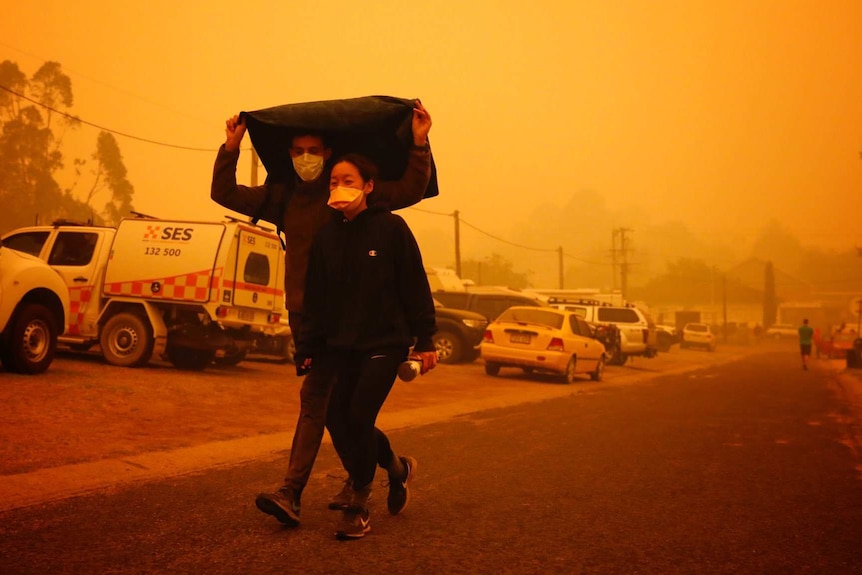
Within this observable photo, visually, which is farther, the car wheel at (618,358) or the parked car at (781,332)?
the parked car at (781,332)

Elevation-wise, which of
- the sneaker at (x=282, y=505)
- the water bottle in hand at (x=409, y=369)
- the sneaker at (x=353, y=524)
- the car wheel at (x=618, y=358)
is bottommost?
the car wheel at (x=618, y=358)

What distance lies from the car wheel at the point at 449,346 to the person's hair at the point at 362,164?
56.0ft

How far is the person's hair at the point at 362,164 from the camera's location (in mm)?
4145

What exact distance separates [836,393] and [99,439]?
574 inches

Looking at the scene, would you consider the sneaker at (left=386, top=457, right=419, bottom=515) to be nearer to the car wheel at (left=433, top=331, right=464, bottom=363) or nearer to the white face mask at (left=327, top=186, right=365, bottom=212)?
the white face mask at (left=327, top=186, right=365, bottom=212)

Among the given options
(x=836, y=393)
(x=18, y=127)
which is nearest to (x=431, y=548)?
(x=836, y=393)

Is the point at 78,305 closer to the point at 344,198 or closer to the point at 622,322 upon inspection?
the point at 344,198

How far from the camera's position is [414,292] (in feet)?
13.7

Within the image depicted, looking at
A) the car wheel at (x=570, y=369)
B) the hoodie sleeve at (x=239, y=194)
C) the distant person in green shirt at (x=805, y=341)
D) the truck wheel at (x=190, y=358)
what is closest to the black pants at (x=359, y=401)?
the hoodie sleeve at (x=239, y=194)

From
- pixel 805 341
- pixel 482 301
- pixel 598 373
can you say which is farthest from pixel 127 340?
pixel 805 341

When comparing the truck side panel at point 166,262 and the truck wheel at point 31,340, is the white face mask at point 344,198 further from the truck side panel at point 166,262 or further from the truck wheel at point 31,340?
the truck side panel at point 166,262

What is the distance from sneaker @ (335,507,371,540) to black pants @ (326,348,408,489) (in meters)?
0.13

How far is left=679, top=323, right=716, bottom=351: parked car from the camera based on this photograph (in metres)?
52.2

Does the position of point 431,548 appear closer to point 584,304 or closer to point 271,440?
point 271,440
